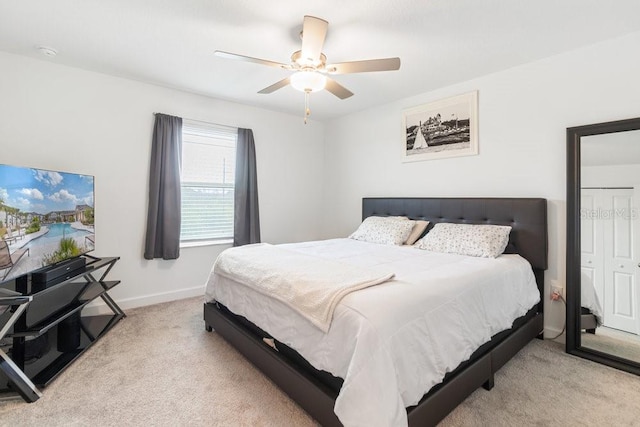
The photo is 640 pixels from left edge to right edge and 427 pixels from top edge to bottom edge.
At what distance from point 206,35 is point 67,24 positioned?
971 mm

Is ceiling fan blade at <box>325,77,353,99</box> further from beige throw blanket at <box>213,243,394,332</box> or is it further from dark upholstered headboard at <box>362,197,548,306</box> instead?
dark upholstered headboard at <box>362,197,548,306</box>

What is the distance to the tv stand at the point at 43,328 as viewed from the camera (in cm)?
175

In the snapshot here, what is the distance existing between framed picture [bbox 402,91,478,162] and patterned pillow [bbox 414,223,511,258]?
2.79ft

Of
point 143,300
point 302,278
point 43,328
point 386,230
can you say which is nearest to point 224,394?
point 302,278

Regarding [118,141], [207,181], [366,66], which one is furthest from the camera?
[207,181]

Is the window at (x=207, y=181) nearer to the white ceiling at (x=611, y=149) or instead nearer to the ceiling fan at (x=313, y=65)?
the ceiling fan at (x=313, y=65)

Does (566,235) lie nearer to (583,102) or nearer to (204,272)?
(583,102)

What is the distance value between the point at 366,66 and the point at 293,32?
2.08ft

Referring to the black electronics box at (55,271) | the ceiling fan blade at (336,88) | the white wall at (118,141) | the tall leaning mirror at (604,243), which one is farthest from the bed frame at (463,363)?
the ceiling fan blade at (336,88)

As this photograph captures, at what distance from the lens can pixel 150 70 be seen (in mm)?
2914

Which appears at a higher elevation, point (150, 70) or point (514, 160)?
point (150, 70)

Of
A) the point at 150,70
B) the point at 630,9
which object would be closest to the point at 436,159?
the point at 630,9

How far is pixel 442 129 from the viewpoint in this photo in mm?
3301

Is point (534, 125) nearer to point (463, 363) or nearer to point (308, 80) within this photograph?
point (308, 80)
